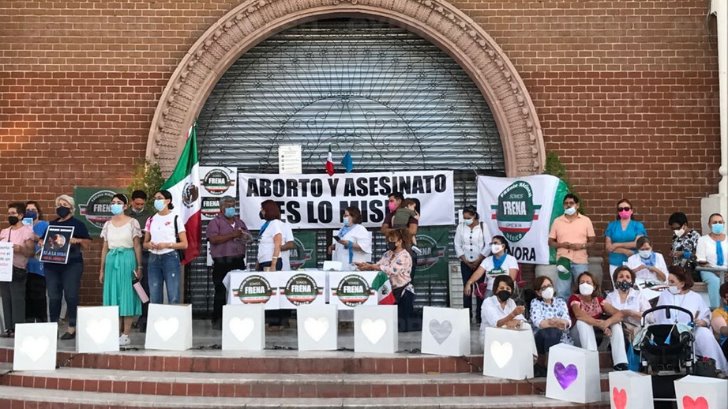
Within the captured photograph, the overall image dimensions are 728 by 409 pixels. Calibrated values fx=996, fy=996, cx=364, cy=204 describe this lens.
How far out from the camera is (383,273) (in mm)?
11664

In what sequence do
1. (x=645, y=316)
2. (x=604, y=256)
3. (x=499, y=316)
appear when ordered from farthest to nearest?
(x=604, y=256) < (x=499, y=316) < (x=645, y=316)

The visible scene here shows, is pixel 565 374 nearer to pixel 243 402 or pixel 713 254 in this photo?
pixel 243 402

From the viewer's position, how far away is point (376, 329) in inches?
408

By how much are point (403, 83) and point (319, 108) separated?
1.29 m

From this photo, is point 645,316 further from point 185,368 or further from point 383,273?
point 185,368

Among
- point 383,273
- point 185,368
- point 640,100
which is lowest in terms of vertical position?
point 185,368

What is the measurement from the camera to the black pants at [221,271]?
487 inches

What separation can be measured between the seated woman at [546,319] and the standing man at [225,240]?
12.7ft

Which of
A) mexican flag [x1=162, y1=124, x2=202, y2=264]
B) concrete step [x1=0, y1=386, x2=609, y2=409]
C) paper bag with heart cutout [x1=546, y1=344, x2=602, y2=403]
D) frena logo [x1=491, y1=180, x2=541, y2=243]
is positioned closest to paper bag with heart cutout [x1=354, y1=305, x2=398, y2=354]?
concrete step [x1=0, y1=386, x2=609, y2=409]

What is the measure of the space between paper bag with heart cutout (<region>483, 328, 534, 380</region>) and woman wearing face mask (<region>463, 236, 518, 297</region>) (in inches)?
85.3

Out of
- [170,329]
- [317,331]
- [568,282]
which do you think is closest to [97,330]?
[170,329]

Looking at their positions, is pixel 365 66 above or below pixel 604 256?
above

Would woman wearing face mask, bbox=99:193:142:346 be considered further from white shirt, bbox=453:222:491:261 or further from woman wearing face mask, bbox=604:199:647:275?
woman wearing face mask, bbox=604:199:647:275

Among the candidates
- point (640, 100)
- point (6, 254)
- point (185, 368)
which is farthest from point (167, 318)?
point (640, 100)
